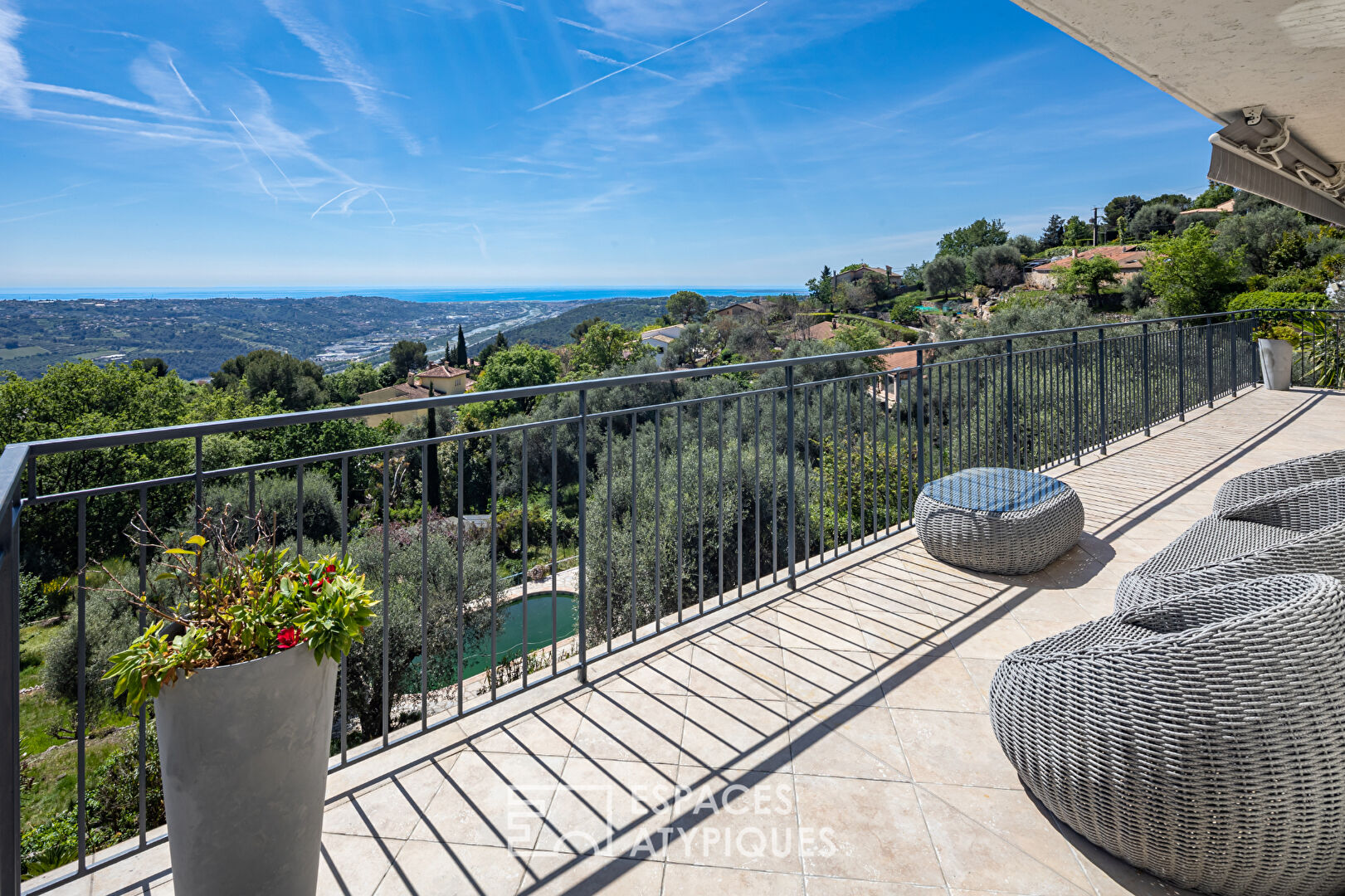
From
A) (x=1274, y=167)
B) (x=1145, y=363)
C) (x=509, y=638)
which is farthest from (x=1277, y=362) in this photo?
(x=509, y=638)

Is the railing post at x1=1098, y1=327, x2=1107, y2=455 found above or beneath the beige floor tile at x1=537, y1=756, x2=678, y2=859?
above

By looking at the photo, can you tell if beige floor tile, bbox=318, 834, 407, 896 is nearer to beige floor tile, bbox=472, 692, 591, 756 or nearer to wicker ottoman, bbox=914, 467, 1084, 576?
beige floor tile, bbox=472, 692, 591, 756

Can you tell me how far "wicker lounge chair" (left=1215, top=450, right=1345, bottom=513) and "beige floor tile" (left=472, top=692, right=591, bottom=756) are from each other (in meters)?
3.07

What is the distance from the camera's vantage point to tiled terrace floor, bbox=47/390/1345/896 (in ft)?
5.46

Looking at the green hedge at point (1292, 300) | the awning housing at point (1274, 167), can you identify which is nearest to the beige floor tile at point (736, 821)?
the awning housing at point (1274, 167)

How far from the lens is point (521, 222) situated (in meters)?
94.6

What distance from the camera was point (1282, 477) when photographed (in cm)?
307

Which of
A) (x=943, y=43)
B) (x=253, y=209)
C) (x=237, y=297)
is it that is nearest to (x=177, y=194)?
(x=253, y=209)

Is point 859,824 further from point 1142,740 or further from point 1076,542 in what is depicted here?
point 1076,542

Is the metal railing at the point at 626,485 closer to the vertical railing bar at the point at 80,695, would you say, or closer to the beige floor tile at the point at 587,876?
the vertical railing bar at the point at 80,695

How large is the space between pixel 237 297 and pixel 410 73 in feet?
126

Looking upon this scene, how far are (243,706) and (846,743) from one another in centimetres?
171

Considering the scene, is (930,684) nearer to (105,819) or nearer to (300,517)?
(300,517)

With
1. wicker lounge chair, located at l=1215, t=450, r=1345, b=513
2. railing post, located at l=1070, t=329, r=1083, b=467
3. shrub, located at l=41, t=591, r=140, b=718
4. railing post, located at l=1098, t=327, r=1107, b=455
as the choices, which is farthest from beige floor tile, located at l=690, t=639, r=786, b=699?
shrub, located at l=41, t=591, r=140, b=718
